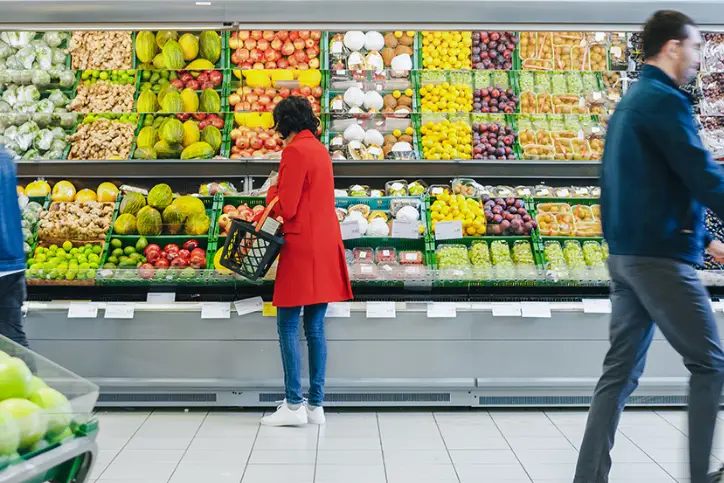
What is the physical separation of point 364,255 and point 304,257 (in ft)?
2.39

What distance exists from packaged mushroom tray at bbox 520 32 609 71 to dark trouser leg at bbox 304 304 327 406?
2.59m

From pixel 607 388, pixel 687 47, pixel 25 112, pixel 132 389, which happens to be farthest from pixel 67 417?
pixel 25 112

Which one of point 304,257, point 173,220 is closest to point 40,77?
point 173,220

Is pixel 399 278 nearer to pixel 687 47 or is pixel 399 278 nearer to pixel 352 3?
pixel 352 3

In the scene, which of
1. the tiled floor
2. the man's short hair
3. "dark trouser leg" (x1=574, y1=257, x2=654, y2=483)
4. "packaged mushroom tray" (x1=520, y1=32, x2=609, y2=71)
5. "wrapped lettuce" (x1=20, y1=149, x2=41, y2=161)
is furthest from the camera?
"packaged mushroom tray" (x1=520, y1=32, x2=609, y2=71)

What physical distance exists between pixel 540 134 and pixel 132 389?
3.15m

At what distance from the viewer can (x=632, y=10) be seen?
425 cm

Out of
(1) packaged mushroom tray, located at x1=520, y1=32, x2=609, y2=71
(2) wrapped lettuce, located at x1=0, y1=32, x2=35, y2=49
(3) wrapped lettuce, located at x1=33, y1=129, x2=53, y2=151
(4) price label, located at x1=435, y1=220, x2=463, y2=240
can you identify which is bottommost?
(4) price label, located at x1=435, y1=220, x2=463, y2=240

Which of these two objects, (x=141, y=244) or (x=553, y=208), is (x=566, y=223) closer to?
(x=553, y=208)

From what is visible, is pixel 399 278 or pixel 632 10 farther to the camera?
pixel 399 278

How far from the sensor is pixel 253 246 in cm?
438

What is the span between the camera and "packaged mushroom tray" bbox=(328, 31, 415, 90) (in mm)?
5656

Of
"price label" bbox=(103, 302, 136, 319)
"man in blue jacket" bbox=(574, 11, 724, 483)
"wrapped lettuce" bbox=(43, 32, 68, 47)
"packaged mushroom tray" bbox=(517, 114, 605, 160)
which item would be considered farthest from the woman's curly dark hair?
"wrapped lettuce" bbox=(43, 32, 68, 47)

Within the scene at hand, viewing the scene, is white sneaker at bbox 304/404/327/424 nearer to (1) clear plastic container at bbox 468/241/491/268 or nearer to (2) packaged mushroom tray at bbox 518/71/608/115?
(1) clear plastic container at bbox 468/241/491/268
